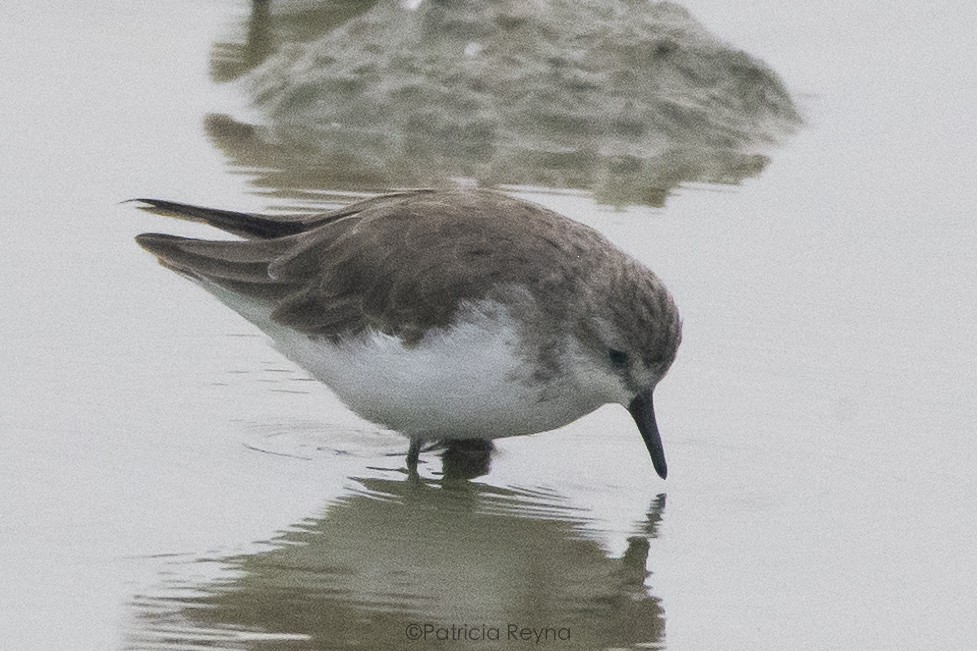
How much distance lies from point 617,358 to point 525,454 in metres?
0.68

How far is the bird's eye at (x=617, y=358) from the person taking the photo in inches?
253

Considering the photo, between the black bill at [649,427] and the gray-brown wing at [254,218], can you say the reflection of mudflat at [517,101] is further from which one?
the black bill at [649,427]

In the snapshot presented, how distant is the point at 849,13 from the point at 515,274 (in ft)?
23.2

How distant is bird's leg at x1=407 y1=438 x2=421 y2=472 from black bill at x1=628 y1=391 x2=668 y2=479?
810 millimetres

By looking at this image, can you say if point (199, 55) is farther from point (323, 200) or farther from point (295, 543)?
point (295, 543)

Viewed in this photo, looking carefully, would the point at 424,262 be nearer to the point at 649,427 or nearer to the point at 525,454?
the point at 525,454

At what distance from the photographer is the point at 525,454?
272 inches

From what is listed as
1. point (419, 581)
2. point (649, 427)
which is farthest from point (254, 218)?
point (419, 581)

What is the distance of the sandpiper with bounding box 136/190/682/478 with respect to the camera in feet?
21.0

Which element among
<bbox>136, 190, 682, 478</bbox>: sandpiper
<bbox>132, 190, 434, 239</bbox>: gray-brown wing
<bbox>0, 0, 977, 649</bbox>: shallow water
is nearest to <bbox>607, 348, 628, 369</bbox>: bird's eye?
<bbox>136, 190, 682, 478</bbox>: sandpiper

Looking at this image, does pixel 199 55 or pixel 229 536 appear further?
pixel 199 55

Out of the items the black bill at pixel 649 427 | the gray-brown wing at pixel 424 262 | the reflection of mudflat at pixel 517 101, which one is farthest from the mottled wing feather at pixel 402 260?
the reflection of mudflat at pixel 517 101

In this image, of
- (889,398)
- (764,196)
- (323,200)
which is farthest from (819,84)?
(889,398)

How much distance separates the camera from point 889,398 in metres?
7.21
